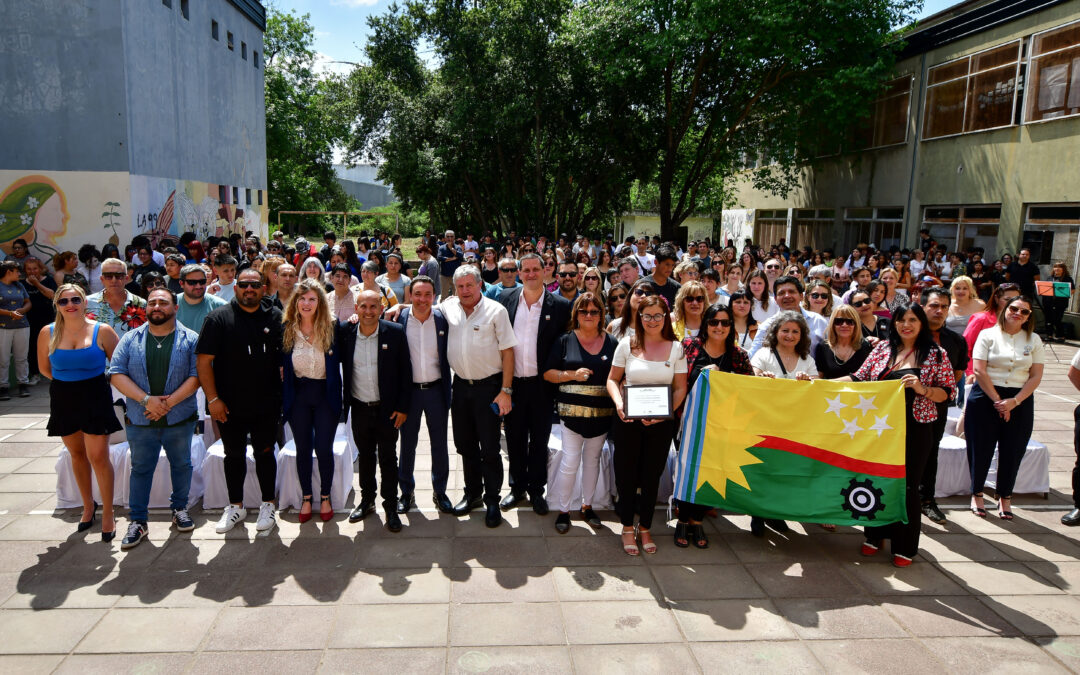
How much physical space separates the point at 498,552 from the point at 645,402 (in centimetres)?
150

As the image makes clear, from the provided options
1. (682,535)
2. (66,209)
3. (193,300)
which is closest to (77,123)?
(66,209)

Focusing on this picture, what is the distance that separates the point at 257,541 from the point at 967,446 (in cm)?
577

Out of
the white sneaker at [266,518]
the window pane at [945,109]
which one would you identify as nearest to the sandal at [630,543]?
the white sneaker at [266,518]

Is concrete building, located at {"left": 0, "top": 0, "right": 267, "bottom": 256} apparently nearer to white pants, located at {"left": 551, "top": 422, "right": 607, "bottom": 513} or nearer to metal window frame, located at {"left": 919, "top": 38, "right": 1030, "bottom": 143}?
white pants, located at {"left": 551, "top": 422, "right": 607, "bottom": 513}

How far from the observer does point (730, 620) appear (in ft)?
13.6

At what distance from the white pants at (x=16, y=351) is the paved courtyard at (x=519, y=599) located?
12.9 ft

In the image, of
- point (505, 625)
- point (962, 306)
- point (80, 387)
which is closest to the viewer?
point (505, 625)

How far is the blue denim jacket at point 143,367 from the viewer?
491 cm

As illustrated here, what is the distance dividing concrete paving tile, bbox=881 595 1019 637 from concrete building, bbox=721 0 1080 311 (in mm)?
14048

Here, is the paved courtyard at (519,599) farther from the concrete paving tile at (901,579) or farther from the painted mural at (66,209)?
the painted mural at (66,209)

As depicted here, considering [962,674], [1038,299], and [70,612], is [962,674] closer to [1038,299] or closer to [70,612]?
[70,612]

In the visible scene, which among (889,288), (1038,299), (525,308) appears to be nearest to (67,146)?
(525,308)

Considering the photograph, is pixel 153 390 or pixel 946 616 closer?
pixel 946 616

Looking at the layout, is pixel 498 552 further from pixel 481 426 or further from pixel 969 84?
pixel 969 84
